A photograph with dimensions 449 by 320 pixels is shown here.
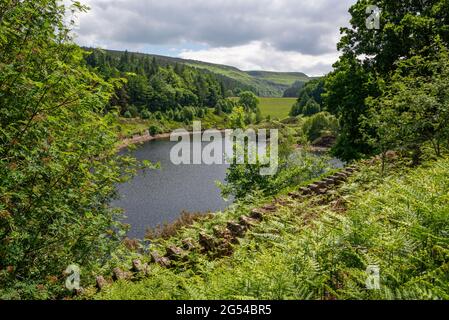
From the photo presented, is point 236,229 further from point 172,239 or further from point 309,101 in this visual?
point 309,101

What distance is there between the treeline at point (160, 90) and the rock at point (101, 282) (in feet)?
368

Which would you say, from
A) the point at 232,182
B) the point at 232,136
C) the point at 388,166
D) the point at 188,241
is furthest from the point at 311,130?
the point at 188,241

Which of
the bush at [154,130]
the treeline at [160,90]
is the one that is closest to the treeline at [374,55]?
Answer: the bush at [154,130]

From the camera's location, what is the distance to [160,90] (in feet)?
470

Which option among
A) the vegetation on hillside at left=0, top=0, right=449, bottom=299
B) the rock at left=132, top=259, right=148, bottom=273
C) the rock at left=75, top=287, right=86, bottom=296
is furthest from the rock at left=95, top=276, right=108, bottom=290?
the rock at left=132, top=259, right=148, bottom=273

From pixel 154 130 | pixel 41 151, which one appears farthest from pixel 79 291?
pixel 154 130

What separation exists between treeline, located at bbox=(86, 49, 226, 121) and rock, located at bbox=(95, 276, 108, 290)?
368ft

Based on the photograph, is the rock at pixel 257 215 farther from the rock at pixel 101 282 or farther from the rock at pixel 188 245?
the rock at pixel 101 282

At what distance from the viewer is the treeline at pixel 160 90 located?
427ft

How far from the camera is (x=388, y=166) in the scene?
42.3 feet

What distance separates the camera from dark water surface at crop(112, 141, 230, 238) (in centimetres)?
3449

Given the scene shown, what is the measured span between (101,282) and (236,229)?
3322 mm
